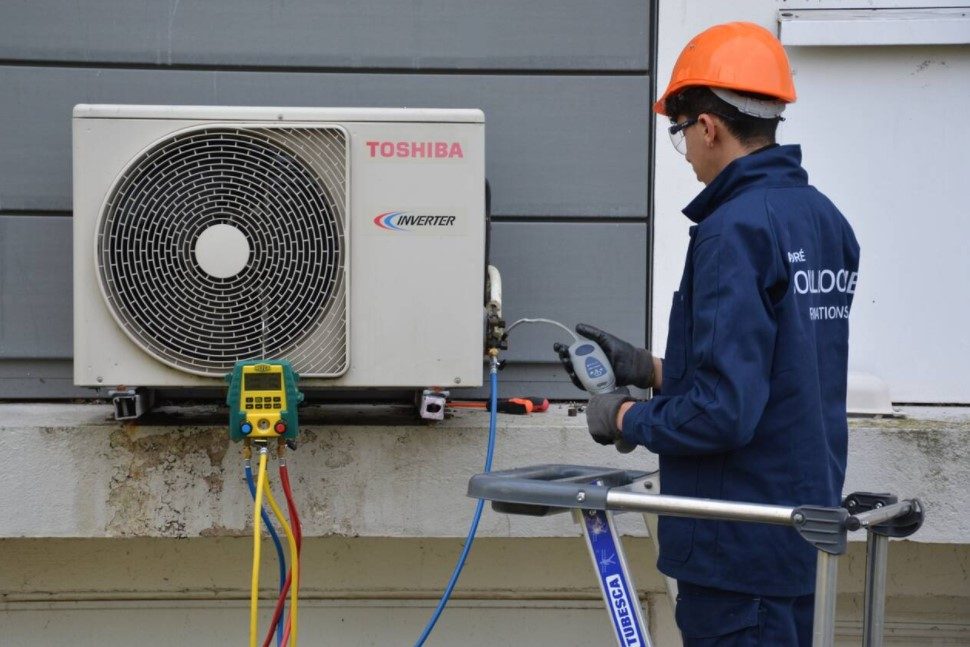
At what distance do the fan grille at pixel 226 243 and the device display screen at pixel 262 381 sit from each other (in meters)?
0.16

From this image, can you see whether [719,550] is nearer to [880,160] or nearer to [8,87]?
[880,160]

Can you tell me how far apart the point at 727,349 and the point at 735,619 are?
50cm

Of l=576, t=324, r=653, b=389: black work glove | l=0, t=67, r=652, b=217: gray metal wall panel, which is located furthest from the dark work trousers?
l=0, t=67, r=652, b=217: gray metal wall panel

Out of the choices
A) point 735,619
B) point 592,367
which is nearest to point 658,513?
point 735,619

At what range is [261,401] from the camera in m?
2.31

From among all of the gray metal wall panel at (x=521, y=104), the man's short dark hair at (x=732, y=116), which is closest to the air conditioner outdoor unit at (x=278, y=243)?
the gray metal wall panel at (x=521, y=104)

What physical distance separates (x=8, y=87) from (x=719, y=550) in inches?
90.9

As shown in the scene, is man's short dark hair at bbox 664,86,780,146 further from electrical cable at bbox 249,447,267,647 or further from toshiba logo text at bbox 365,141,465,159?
electrical cable at bbox 249,447,267,647

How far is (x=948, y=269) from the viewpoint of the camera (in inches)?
120

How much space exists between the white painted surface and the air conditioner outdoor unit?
0.81m

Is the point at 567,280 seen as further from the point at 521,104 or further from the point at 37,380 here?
the point at 37,380

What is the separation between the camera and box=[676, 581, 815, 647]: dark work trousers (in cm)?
188

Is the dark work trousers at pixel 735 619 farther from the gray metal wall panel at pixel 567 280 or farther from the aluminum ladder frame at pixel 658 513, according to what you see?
the gray metal wall panel at pixel 567 280

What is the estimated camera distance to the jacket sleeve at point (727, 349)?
5.90 feet
